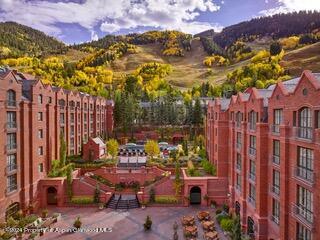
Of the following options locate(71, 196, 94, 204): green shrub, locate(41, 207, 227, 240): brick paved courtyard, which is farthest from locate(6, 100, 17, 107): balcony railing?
locate(71, 196, 94, 204): green shrub

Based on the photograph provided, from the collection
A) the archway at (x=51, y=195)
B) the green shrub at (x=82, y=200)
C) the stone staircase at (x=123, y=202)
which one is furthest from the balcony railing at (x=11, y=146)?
the stone staircase at (x=123, y=202)

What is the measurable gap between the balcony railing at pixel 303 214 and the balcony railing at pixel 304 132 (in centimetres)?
458

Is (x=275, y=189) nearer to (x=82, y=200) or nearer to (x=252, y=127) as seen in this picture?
(x=252, y=127)

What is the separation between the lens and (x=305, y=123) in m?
18.2

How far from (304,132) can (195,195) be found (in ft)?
67.5

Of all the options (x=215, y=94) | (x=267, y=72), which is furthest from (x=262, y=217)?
(x=267, y=72)

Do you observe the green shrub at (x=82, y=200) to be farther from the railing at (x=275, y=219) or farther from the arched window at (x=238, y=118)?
the railing at (x=275, y=219)

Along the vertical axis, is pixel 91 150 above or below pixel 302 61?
below

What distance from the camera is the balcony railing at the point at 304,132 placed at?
56.9 feet

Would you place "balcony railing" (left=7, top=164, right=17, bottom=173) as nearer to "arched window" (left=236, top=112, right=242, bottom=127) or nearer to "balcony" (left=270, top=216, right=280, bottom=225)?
"arched window" (left=236, top=112, right=242, bottom=127)

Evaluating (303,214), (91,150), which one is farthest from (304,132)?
(91,150)

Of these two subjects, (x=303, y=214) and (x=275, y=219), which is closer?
(x=303, y=214)

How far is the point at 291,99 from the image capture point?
1967 centimetres

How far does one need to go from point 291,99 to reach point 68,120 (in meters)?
34.9
